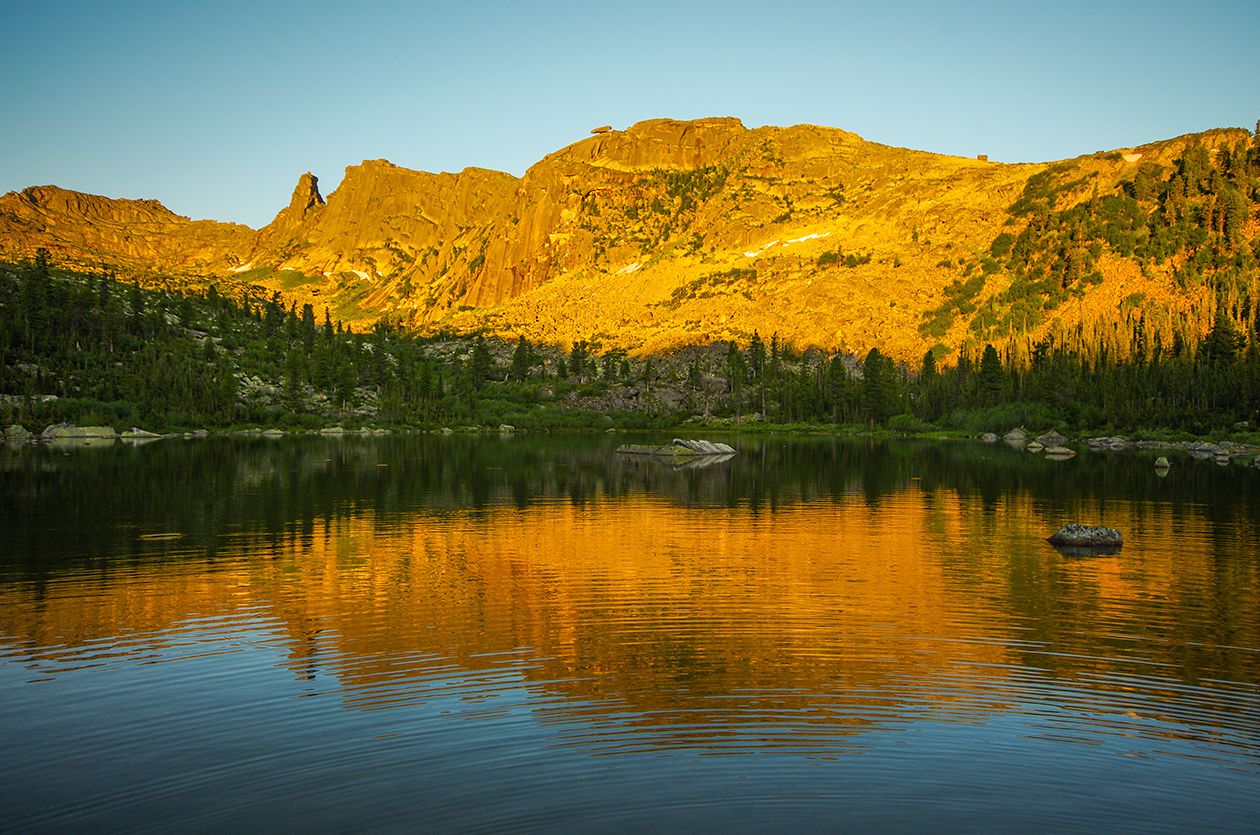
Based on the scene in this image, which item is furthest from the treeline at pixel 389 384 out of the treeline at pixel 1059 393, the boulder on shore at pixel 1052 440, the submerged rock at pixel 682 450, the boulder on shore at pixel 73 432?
the submerged rock at pixel 682 450

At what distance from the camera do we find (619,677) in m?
15.0

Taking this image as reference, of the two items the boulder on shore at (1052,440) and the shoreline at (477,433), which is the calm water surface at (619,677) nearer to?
the shoreline at (477,433)

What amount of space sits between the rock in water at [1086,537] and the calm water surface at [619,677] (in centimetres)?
115

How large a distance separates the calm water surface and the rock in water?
1151mm

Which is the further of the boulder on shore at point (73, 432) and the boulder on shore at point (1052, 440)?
the boulder on shore at point (1052, 440)

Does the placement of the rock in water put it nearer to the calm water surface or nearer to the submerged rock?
the calm water surface

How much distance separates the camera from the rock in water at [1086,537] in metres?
30.0

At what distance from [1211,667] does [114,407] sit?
137m

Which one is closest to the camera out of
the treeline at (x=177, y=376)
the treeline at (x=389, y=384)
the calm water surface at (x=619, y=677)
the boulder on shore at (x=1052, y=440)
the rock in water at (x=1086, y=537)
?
the calm water surface at (x=619, y=677)

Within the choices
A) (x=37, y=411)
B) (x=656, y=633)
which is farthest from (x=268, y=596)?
(x=37, y=411)

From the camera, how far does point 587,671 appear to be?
15.3m

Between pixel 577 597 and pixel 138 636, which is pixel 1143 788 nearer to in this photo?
pixel 577 597

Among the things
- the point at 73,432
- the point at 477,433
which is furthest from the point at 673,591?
the point at 477,433

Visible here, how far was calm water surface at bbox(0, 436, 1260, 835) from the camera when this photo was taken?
Result: 33.3 ft
